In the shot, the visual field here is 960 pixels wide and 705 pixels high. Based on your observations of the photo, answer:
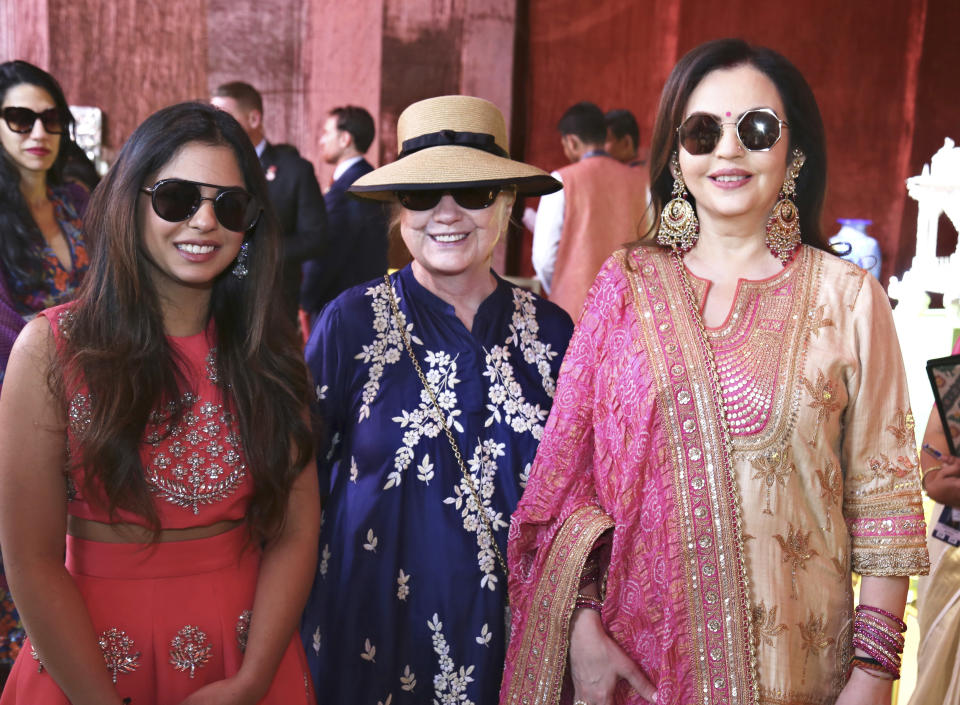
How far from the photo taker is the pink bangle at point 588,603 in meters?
1.55

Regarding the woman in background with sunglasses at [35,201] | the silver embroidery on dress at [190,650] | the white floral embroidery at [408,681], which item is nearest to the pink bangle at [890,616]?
the white floral embroidery at [408,681]

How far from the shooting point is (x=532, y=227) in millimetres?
5527

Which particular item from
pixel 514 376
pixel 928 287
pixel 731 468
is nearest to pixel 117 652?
pixel 514 376

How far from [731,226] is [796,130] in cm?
19

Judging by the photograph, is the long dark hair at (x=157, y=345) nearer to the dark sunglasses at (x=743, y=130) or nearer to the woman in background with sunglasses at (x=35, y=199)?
the dark sunglasses at (x=743, y=130)

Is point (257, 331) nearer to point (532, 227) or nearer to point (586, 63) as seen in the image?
point (532, 227)

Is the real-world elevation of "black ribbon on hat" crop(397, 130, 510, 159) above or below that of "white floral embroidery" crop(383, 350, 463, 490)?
above

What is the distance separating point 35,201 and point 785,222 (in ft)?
8.00

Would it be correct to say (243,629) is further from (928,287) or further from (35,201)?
(928,287)

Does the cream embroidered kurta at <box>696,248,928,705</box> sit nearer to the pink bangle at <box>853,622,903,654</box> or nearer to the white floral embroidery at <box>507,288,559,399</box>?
the pink bangle at <box>853,622,903,654</box>

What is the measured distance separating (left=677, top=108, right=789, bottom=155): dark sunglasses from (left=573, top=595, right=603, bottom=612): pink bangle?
743 mm

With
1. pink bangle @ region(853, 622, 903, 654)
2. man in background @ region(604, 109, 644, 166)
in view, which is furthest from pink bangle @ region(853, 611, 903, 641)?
man in background @ region(604, 109, 644, 166)

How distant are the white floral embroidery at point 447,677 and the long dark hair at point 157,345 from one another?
1.26 ft

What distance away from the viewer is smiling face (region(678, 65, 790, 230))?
4.87 ft
